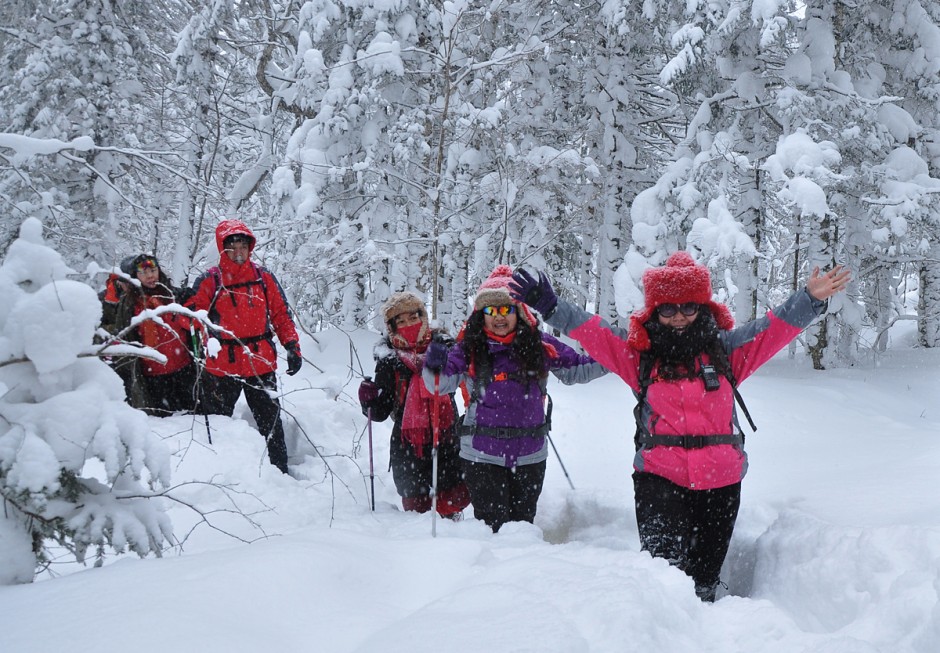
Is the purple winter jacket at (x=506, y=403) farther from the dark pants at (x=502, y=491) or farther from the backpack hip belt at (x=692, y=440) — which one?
the backpack hip belt at (x=692, y=440)

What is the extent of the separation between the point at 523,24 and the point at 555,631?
12809mm

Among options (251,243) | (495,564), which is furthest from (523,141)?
(495,564)

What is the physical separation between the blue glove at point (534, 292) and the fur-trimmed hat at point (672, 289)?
0.56 m

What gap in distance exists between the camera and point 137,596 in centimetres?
215

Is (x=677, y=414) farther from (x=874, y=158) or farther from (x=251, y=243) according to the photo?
(x=874, y=158)

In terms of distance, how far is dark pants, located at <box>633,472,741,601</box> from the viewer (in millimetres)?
3609

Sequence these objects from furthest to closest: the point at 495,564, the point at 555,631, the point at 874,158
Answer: the point at 874,158
the point at 495,564
the point at 555,631

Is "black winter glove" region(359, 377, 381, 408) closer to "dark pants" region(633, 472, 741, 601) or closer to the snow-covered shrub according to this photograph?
"dark pants" region(633, 472, 741, 601)

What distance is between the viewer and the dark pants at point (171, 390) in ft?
20.5

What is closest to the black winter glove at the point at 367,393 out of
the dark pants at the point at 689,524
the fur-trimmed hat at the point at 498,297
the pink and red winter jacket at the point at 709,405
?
the fur-trimmed hat at the point at 498,297

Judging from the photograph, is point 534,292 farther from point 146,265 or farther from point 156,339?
point 156,339

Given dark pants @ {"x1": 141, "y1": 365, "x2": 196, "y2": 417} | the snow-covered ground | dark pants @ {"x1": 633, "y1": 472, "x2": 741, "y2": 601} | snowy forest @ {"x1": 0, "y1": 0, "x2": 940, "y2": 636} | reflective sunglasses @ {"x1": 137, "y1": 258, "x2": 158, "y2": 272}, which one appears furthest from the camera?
dark pants @ {"x1": 141, "y1": 365, "x2": 196, "y2": 417}

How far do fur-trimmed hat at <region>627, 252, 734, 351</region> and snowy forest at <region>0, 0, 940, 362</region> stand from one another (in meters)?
5.19

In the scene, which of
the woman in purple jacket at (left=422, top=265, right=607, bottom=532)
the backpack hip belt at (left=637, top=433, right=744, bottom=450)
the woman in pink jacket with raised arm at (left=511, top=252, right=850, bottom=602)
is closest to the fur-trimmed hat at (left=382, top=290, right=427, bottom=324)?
the woman in purple jacket at (left=422, top=265, right=607, bottom=532)
